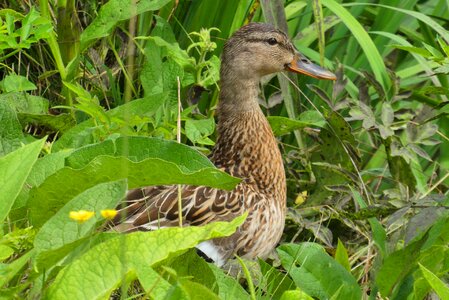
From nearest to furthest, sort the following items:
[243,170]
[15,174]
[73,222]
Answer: [73,222], [15,174], [243,170]

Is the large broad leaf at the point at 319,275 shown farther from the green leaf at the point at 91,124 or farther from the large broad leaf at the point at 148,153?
the green leaf at the point at 91,124

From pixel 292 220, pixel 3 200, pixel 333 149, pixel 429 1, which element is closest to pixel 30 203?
pixel 3 200

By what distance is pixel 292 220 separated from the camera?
415 centimetres

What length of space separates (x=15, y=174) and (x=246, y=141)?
1.79m

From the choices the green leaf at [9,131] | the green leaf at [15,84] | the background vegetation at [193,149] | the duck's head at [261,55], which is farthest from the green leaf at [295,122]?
the green leaf at [9,131]

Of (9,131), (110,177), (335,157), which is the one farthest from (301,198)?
(110,177)

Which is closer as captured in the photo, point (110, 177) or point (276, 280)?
point (110, 177)

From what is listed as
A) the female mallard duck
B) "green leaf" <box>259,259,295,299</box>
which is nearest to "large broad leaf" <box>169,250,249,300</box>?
"green leaf" <box>259,259,295,299</box>

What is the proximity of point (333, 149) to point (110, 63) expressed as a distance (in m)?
1.09

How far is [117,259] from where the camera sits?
238cm

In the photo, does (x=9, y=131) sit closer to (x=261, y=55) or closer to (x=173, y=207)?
(x=173, y=207)

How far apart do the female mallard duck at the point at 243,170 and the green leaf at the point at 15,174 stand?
96 cm

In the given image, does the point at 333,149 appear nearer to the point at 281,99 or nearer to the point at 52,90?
the point at 281,99

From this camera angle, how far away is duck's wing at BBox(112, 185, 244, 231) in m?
3.61
